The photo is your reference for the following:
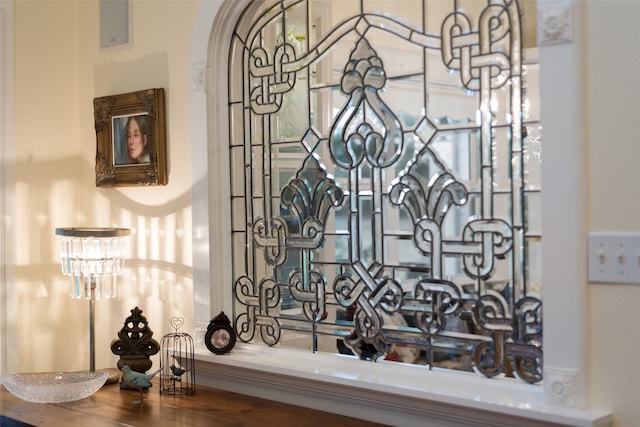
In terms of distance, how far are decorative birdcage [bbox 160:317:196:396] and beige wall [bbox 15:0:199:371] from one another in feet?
0.46

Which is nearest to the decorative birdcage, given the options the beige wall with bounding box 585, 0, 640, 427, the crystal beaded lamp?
the crystal beaded lamp

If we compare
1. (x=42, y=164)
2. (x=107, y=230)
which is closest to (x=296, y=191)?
(x=107, y=230)

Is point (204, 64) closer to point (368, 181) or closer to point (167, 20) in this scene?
point (167, 20)

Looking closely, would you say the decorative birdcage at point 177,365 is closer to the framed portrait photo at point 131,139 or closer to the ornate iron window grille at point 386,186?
the ornate iron window grille at point 386,186

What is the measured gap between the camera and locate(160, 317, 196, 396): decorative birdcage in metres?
2.95

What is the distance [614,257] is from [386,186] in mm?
788

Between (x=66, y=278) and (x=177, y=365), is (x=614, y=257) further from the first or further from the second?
(x=66, y=278)

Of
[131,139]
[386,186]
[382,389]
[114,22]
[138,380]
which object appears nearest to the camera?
[382,389]

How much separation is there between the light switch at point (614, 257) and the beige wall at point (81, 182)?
168cm

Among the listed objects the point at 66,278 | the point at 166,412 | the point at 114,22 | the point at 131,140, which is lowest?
the point at 166,412

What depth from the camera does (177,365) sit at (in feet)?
10.4

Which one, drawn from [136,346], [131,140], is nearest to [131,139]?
[131,140]

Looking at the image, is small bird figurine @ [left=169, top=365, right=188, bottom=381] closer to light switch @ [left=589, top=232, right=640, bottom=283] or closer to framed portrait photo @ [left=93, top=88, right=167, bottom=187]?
framed portrait photo @ [left=93, top=88, right=167, bottom=187]

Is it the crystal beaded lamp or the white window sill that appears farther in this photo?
the crystal beaded lamp
